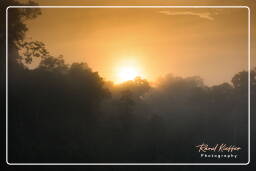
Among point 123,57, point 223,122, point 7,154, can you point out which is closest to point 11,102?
point 7,154

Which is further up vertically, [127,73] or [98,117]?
[127,73]

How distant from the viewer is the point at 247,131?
12.7ft

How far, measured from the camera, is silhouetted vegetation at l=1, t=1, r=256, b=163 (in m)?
3.88

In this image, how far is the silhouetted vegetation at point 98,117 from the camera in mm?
3877

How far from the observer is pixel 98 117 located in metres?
3.88
